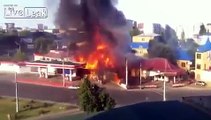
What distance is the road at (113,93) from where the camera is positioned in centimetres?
1005

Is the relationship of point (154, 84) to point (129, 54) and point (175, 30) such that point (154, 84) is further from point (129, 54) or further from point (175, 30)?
point (175, 30)

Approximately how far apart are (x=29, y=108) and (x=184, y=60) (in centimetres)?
637

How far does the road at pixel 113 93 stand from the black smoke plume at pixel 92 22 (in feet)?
6.64

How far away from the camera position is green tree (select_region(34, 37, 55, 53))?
1402 centimetres

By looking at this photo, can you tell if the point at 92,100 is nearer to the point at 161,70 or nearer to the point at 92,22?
the point at 161,70

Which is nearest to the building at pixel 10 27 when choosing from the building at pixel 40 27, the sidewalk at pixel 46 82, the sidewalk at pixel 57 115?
the building at pixel 40 27

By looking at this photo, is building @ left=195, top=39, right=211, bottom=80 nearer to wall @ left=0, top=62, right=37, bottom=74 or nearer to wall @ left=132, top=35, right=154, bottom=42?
wall @ left=132, top=35, right=154, bottom=42

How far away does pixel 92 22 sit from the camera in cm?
1356

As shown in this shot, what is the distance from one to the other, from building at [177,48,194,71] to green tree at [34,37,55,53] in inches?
159

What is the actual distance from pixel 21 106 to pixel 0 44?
7.00 metres

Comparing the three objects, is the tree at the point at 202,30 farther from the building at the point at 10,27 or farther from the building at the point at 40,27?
the building at the point at 10,27

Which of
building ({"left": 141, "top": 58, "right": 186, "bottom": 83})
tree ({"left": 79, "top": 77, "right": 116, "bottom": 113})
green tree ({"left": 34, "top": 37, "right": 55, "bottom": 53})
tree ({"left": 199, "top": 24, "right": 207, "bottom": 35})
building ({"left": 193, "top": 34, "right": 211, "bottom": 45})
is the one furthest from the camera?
tree ({"left": 199, "top": 24, "right": 207, "bottom": 35})

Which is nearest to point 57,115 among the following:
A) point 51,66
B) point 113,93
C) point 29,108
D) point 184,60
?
→ point 29,108

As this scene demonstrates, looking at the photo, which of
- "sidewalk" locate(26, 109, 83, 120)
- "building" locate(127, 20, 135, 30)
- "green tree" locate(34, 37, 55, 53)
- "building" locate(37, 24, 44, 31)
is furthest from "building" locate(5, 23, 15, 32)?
"sidewalk" locate(26, 109, 83, 120)
